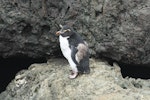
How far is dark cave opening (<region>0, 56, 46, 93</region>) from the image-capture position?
9.03 m

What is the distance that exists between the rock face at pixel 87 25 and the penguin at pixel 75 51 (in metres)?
0.95

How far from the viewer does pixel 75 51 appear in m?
6.73

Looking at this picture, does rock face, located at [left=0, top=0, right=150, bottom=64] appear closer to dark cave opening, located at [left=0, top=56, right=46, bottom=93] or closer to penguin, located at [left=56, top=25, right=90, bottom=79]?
dark cave opening, located at [left=0, top=56, right=46, bottom=93]

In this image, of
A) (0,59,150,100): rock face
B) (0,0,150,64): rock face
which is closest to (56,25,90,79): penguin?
(0,59,150,100): rock face

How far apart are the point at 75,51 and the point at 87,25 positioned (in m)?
1.15

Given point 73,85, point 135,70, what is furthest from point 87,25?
point 73,85

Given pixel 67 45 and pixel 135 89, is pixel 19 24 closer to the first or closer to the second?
pixel 67 45

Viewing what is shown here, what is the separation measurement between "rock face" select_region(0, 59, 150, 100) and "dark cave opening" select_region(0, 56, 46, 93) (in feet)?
3.44

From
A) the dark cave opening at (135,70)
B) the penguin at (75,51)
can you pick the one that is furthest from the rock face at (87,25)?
the penguin at (75,51)

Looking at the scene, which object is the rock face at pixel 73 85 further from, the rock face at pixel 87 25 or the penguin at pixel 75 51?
the rock face at pixel 87 25

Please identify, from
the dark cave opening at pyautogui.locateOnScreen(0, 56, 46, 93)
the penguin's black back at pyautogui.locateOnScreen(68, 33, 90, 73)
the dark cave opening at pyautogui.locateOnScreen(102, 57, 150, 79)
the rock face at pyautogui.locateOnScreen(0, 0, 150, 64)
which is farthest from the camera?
the dark cave opening at pyautogui.locateOnScreen(0, 56, 46, 93)

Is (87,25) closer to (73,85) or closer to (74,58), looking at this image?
(74,58)

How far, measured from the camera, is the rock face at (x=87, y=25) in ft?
24.3

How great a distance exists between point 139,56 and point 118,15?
2.68ft
